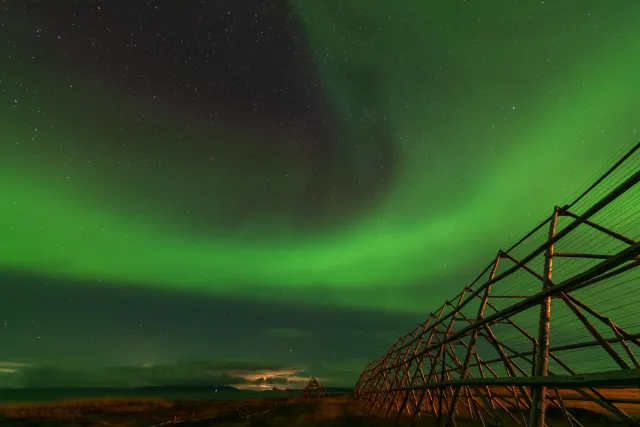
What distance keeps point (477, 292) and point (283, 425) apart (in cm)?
2298

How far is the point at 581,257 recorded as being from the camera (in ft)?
31.8

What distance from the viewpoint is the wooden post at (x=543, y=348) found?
7.24 m

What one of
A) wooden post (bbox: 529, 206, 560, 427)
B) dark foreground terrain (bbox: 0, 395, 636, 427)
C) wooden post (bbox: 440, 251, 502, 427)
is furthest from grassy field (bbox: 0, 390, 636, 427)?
wooden post (bbox: 529, 206, 560, 427)

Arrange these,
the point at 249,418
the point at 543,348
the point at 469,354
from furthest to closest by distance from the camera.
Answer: the point at 249,418 < the point at 469,354 < the point at 543,348

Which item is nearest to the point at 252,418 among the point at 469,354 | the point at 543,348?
the point at 469,354

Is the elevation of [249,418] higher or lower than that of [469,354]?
lower

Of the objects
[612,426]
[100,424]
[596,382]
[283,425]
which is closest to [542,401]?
[596,382]

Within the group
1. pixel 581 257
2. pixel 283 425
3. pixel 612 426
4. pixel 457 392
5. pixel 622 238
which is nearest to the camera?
pixel 622 238

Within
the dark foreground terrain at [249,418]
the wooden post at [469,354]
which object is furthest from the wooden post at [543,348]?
the dark foreground terrain at [249,418]

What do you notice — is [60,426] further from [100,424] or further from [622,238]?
[622,238]

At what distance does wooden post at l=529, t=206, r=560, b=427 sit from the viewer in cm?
724

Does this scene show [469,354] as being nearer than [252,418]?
Yes

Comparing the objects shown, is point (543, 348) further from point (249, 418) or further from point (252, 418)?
point (249, 418)

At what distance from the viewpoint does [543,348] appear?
26.7 ft
